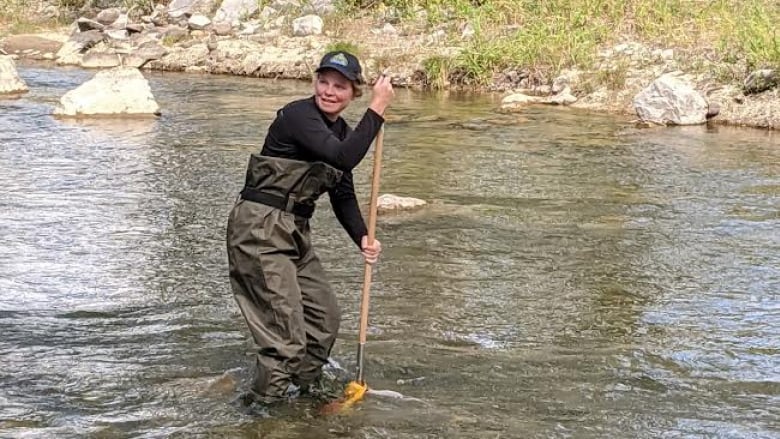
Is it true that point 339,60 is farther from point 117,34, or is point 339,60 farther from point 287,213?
point 117,34

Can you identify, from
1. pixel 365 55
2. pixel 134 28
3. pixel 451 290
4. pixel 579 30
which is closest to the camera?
pixel 451 290

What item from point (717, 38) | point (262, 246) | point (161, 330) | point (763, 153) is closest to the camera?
point (262, 246)

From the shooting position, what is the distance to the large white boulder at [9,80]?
16.7m

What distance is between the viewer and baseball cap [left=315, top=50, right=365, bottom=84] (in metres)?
4.32

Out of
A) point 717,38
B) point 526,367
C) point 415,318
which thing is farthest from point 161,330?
point 717,38

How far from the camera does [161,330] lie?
593cm

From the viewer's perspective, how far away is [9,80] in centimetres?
1675

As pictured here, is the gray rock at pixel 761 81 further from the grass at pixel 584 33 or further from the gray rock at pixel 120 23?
the gray rock at pixel 120 23

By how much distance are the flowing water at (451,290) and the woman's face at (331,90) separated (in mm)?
1336

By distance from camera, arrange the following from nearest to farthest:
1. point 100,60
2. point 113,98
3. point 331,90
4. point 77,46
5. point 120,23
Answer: point 331,90 → point 113,98 → point 100,60 → point 77,46 → point 120,23

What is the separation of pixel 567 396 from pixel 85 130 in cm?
1000

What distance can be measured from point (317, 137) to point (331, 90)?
220 mm

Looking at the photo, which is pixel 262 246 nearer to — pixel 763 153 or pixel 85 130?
pixel 763 153

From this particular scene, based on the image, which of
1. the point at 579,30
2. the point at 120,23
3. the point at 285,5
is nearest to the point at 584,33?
the point at 579,30
